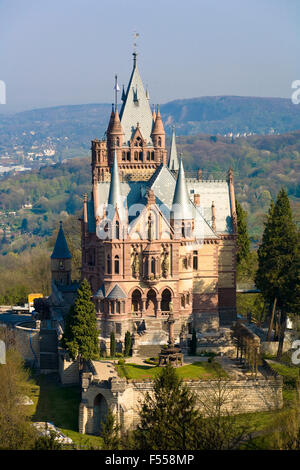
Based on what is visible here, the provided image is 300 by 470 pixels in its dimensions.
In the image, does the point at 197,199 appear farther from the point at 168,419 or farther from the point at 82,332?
the point at 168,419

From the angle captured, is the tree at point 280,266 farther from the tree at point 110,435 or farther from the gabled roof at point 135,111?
the tree at point 110,435

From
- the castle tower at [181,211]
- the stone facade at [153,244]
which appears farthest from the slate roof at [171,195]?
the castle tower at [181,211]

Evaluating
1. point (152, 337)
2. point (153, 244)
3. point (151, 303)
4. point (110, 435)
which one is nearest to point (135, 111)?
point (153, 244)

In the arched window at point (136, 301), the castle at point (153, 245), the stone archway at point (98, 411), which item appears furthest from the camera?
the arched window at point (136, 301)

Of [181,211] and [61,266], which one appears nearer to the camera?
[181,211]

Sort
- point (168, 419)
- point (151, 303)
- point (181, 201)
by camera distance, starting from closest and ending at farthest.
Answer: point (168, 419)
point (151, 303)
point (181, 201)

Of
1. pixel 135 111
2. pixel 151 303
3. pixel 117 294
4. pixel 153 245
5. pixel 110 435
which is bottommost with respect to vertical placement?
pixel 110 435

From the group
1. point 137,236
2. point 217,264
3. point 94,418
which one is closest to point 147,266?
point 137,236

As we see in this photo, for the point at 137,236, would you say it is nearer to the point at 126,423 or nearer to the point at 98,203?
the point at 98,203
